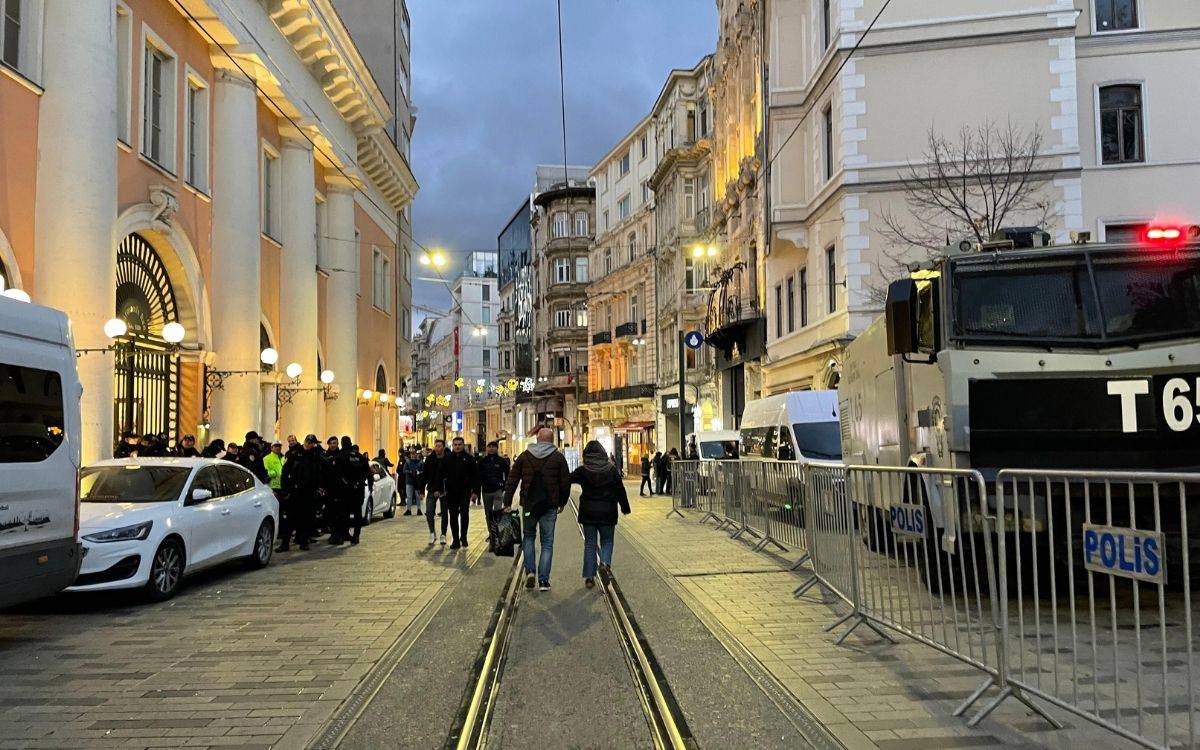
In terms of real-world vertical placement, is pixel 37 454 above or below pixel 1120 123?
below

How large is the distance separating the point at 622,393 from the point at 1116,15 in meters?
38.4

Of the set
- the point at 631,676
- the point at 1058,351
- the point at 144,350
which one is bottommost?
the point at 631,676

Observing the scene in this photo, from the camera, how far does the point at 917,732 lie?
5.51 meters

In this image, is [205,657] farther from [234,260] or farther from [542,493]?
[234,260]

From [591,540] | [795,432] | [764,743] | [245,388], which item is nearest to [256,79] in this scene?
[245,388]

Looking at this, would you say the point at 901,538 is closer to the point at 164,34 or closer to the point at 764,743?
the point at 764,743

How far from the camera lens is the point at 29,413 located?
26.2 feet

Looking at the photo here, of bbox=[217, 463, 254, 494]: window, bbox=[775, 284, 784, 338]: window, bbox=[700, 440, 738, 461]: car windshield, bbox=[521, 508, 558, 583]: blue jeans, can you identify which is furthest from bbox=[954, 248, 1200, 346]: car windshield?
bbox=[775, 284, 784, 338]: window

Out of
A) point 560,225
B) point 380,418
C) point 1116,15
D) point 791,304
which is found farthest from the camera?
point 560,225

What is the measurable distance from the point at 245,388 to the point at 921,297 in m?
16.5

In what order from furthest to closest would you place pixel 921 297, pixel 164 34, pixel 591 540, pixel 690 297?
pixel 690 297
pixel 164 34
pixel 591 540
pixel 921 297

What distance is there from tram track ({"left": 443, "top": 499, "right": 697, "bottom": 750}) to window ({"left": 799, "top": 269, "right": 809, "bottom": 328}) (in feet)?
67.8

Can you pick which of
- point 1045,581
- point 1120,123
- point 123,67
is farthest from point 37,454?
point 1120,123

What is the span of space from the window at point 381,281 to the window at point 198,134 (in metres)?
17.2
